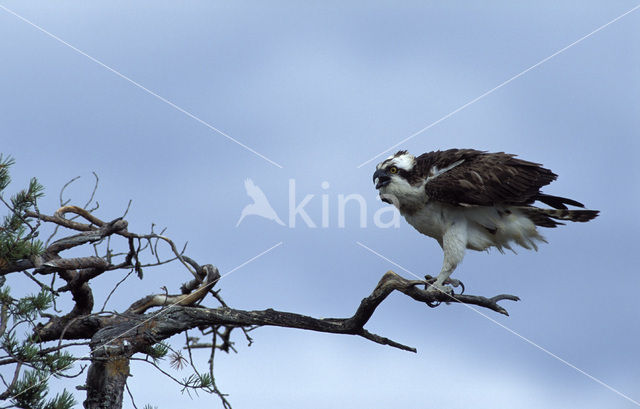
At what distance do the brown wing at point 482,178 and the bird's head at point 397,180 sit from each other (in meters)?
0.12

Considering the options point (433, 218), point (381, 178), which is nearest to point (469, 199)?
point (433, 218)

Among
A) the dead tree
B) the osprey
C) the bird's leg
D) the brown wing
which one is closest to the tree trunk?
the dead tree

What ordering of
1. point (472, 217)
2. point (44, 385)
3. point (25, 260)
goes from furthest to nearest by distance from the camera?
point (472, 217) < point (25, 260) < point (44, 385)

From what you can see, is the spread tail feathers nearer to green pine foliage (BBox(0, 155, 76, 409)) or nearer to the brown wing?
the brown wing

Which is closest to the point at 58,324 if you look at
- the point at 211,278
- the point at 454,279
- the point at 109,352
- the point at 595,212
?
the point at 109,352

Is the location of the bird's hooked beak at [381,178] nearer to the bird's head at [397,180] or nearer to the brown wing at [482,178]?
the bird's head at [397,180]

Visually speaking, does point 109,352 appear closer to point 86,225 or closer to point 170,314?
point 170,314

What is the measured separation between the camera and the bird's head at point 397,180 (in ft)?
25.3

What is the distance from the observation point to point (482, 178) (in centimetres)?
765

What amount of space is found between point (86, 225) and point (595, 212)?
5.50 m

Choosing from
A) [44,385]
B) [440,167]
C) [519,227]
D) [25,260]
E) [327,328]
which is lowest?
[44,385]

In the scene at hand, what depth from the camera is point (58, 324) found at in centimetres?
733

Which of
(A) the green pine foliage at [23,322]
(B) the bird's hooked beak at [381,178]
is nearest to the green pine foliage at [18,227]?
(A) the green pine foliage at [23,322]

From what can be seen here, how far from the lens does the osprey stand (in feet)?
24.7
